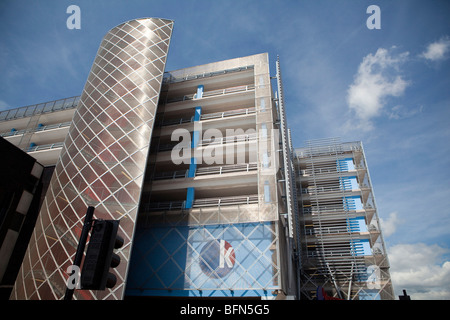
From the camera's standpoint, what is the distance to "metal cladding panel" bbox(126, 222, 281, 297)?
46.0 ft

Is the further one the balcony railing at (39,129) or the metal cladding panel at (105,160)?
the balcony railing at (39,129)

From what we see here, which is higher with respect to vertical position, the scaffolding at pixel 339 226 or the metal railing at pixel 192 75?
the metal railing at pixel 192 75

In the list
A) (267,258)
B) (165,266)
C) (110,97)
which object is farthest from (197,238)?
(110,97)

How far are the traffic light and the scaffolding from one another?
19923 mm

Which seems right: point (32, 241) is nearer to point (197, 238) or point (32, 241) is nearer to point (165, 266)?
point (165, 266)

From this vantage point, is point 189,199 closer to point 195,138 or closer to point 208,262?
point 208,262

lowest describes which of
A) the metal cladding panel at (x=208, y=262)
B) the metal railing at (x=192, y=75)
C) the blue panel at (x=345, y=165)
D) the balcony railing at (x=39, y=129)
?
the metal cladding panel at (x=208, y=262)

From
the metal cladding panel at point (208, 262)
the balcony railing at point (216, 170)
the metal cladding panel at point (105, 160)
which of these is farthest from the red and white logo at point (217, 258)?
the balcony railing at point (216, 170)

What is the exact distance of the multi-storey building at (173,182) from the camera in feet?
46.9

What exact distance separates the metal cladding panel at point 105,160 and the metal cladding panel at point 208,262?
9.16 ft

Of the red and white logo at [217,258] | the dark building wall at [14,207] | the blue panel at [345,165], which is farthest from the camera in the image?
the blue panel at [345,165]

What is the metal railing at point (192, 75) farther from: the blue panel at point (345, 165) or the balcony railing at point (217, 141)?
the blue panel at point (345, 165)
